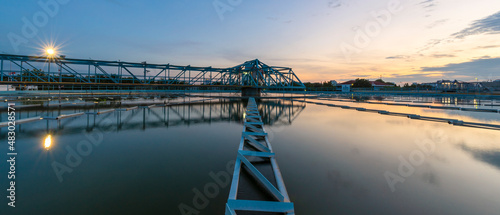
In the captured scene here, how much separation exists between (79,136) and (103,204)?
770cm

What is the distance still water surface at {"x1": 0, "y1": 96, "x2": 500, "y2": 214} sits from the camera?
3.90m

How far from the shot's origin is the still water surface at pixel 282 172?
3.90 m

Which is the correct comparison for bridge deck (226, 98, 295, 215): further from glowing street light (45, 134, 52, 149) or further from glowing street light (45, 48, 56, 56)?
glowing street light (45, 48, 56, 56)

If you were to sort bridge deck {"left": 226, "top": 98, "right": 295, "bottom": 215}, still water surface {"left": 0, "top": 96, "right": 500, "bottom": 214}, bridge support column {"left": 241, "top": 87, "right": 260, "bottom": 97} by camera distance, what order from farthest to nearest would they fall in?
1. bridge support column {"left": 241, "top": 87, "right": 260, "bottom": 97}
2. still water surface {"left": 0, "top": 96, "right": 500, "bottom": 214}
3. bridge deck {"left": 226, "top": 98, "right": 295, "bottom": 215}

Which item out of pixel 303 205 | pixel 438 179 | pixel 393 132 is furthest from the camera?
pixel 393 132

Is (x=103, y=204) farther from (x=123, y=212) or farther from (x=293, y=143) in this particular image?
(x=293, y=143)

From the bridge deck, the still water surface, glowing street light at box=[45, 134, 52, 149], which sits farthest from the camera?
glowing street light at box=[45, 134, 52, 149]

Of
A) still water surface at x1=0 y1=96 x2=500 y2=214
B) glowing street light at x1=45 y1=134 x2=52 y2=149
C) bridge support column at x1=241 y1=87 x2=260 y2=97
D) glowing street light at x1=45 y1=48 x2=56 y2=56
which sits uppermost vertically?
glowing street light at x1=45 y1=48 x2=56 y2=56

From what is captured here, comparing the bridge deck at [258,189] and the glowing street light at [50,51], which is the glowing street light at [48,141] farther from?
the glowing street light at [50,51]

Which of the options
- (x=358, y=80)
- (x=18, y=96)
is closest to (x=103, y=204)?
(x=18, y=96)

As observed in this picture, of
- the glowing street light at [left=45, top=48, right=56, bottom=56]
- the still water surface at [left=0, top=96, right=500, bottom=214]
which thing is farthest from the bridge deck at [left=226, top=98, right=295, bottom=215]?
the glowing street light at [left=45, top=48, right=56, bottom=56]

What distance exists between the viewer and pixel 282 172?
17.9 feet

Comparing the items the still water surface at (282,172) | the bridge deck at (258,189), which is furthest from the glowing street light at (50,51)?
the bridge deck at (258,189)

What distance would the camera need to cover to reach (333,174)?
17.8ft
